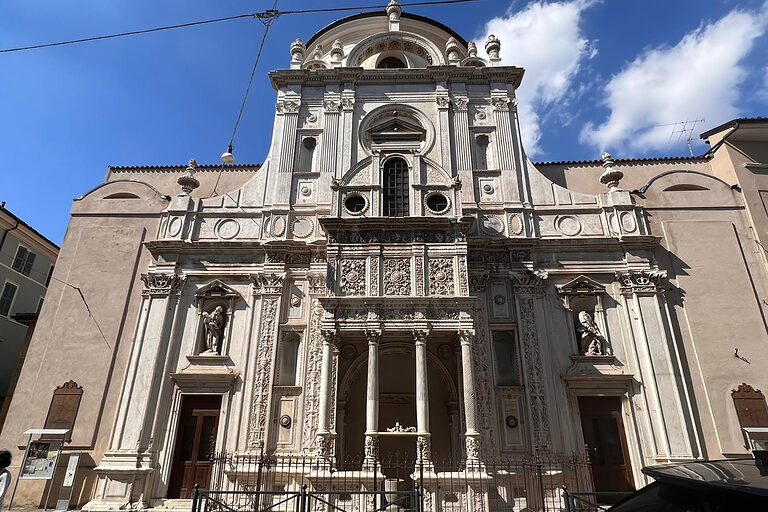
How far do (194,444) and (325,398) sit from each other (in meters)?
4.90

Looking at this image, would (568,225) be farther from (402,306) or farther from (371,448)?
(371,448)

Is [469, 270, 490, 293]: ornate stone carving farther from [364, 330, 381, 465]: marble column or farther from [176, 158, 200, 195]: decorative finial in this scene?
[176, 158, 200, 195]: decorative finial

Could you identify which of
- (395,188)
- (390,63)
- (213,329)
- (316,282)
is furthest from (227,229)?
(390,63)

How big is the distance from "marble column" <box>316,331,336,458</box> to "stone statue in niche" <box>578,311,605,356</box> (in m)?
8.43

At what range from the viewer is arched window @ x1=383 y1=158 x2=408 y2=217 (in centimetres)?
1738

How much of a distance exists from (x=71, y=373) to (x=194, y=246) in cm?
580

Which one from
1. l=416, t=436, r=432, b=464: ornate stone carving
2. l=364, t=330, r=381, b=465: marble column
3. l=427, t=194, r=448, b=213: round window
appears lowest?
l=416, t=436, r=432, b=464: ornate stone carving

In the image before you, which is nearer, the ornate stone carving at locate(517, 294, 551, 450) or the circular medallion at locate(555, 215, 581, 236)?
the ornate stone carving at locate(517, 294, 551, 450)

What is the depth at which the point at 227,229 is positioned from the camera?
60.4 ft

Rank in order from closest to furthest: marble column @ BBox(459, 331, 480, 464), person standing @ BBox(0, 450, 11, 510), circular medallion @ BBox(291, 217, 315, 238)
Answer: person standing @ BBox(0, 450, 11, 510)
marble column @ BBox(459, 331, 480, 464)
circular medallion @ BBox(291, 217, 315, 238)

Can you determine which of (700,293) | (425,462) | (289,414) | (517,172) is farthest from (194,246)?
(700,293)

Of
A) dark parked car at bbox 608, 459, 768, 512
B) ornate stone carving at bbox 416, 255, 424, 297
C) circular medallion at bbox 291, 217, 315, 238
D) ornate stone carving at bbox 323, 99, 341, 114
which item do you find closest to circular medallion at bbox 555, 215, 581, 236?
ornate stone carving at bbox 416, 255, 424, 297

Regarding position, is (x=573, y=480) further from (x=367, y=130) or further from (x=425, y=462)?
(x=367, y=130)

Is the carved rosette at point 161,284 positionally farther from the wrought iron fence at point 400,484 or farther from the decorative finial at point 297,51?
the decorative finial at point 297,51
